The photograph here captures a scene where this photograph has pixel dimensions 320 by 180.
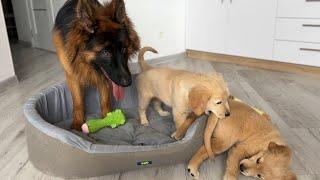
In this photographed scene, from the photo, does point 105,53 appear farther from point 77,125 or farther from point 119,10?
point 77,125

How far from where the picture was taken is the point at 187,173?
5.14 feet

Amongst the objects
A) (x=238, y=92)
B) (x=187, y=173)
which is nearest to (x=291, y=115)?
(x=238, y=92)

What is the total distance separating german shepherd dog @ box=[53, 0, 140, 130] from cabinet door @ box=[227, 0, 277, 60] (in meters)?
2.25

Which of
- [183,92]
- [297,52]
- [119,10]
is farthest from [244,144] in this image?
[297,52]

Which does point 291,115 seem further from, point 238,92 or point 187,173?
point 187,173

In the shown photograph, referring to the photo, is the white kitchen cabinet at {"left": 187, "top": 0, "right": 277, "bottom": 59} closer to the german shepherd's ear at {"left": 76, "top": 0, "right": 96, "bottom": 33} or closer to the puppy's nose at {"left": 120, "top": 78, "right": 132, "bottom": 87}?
the puppy's nose at {"left": 120, "top": 78, "right": 132, "bottom": 87}

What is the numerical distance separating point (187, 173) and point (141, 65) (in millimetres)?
928

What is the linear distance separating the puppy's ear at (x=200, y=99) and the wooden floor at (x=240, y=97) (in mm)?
354

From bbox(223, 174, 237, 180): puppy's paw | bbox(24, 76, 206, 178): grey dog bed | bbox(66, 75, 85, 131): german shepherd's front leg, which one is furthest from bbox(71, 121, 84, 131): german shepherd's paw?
bbox(223, 174, 237, 180): puppy's paw

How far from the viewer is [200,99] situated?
148cm

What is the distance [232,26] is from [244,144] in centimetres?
256

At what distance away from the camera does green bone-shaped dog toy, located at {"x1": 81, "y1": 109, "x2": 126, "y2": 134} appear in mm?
1899

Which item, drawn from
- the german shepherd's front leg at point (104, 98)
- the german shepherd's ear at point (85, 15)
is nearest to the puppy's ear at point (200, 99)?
the german shepherd's ear at point (85, 15)

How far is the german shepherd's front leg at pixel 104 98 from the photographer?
6.61 feet
